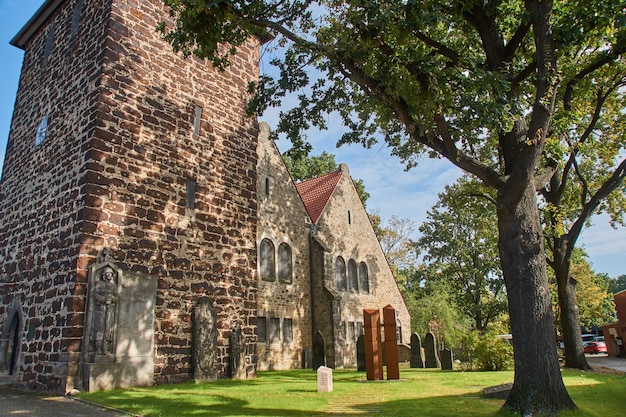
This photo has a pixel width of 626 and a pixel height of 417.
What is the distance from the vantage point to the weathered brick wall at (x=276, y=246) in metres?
20.5

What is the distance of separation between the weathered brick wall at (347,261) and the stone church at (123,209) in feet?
28.2

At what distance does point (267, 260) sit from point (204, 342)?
841 cm

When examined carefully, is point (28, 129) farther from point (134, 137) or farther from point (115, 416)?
point (115, 416)

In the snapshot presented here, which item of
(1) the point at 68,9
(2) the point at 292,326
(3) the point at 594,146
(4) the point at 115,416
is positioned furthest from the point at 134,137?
(3) the point at 594,146

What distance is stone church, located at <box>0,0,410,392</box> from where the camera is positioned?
1097 centimetres

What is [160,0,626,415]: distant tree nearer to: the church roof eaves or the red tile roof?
the church roof eaves

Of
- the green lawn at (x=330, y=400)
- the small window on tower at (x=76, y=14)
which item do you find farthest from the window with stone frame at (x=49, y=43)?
the green lawn at (x=330, y=400)

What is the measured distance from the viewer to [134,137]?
498 inches

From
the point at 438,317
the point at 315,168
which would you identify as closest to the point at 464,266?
the point at 438,317

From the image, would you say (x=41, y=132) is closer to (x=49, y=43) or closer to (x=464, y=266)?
(x=49, y=43)

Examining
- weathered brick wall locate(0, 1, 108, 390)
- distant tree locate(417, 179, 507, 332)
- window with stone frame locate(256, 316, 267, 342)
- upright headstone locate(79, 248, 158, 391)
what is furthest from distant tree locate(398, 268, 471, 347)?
weathered brick wall locate(0, 1, 108, 390)

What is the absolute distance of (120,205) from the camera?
11852 millimetres

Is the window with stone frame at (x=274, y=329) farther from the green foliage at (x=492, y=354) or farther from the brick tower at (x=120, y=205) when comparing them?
the green foliage at (x=492, y=354)

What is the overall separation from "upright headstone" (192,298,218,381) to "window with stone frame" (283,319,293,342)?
8.00m
